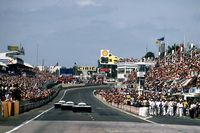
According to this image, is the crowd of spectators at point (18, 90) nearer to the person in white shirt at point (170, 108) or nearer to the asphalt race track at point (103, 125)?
the asphalt race track at point (103, 125)

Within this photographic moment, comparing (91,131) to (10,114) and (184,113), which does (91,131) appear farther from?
(184,113)

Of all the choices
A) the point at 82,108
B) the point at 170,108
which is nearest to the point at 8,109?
the point at 170,108

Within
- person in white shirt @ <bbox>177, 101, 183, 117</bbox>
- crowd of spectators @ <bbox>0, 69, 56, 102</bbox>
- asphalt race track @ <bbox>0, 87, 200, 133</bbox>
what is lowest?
asphalt race track @ <bbox>0, 87, 200, 133</bbox>

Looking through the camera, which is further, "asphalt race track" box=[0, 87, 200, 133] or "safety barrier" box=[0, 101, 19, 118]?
"safety barrier" box=[0, 101, 19, 118]

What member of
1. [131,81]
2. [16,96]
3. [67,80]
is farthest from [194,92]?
[67,80]

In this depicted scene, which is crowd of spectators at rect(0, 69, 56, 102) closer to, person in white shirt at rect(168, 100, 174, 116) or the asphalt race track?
the asphalt race track

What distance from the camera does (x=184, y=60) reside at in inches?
2958

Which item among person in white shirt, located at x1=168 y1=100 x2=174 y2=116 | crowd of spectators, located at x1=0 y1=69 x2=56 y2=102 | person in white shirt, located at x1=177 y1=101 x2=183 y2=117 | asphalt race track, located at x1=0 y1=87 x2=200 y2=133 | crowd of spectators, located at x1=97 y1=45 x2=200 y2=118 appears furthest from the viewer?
person in white shirt, located at x1=168 y1=100 x2=174 y2=116

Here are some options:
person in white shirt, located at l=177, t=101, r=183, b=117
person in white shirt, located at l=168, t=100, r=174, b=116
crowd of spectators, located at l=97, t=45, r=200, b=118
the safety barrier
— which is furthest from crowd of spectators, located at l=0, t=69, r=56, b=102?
person in white shirt, located at l=177, t=101, r=183, b=117

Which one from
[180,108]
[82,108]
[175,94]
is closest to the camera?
[180,108]

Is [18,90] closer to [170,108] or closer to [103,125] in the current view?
[170,108]

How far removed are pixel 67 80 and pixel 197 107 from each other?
13365 cm

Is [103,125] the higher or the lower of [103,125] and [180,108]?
the lower


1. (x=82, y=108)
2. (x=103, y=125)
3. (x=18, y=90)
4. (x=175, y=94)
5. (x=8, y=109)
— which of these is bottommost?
(x=103, y=125)
